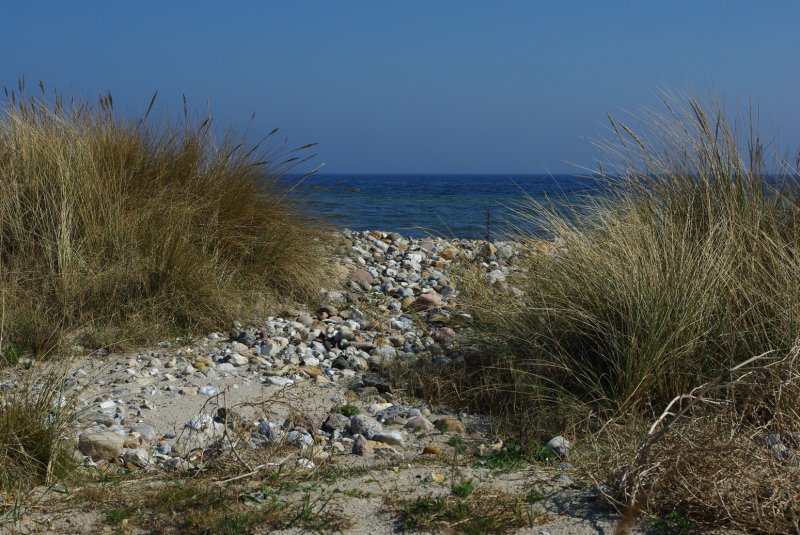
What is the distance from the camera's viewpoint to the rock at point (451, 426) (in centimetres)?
398

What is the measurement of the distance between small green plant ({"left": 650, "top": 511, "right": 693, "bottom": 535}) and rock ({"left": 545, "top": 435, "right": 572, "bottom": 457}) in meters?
0.80

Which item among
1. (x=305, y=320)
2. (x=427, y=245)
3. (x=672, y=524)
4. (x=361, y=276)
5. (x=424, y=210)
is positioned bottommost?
(x=672, y=524)

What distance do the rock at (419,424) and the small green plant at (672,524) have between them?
5.04 ft

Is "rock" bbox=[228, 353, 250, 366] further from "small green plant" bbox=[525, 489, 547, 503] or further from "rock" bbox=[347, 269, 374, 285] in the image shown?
"small green plant" bbox=[525, 489, 547, 503]

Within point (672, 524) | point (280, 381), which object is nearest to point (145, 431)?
point (280, 381)

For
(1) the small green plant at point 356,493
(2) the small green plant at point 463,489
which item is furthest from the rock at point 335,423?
(2) the small green plant at point 463,489

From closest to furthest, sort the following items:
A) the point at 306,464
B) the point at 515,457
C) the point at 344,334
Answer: the point at 306,464
the point at 515,457
the point at 344,334

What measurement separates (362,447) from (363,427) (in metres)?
0.32

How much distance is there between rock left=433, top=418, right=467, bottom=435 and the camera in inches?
157

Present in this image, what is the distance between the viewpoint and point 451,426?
400 centimetres

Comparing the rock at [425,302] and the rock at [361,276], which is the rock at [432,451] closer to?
the rock at [425,302]

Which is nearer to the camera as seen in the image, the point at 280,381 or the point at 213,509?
the point at 213,509

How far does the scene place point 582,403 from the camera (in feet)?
13.0

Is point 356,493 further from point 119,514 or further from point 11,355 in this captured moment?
point 11,355
